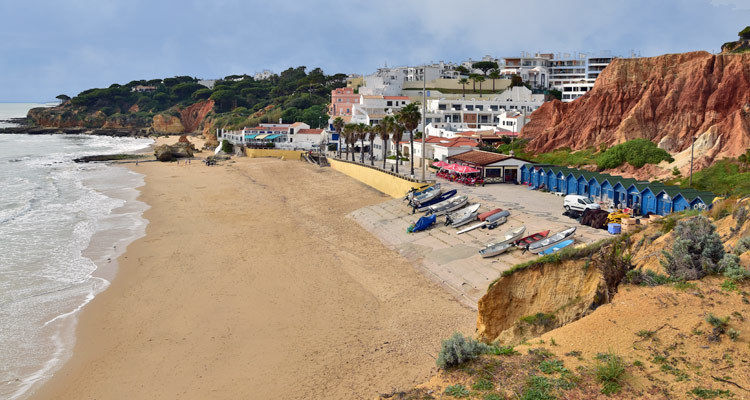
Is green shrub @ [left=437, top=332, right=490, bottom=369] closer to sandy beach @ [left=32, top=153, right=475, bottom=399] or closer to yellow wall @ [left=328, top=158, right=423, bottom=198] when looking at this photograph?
sandy beach @ [left=32, top=153, right=475, bottom=399]

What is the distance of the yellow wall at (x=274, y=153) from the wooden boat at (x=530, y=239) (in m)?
50.1

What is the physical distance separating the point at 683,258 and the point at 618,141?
37.9 metres

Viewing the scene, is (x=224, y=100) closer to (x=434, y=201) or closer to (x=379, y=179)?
(x=379, y=179)

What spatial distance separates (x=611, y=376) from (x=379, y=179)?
36.3m

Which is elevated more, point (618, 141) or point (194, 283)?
point (618, 141)

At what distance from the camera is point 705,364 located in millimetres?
8578

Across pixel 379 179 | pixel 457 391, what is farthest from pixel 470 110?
pixel 457 391

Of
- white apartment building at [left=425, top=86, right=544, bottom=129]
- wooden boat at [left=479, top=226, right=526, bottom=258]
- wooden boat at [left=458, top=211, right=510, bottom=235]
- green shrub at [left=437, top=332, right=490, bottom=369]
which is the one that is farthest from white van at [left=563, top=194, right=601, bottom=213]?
white apartment building at [left=425, top=86, right=544, bottom=129]

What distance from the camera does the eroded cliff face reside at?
3834 centimetres

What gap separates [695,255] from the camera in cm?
1082

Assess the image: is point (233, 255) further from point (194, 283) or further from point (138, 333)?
point (138, 333)

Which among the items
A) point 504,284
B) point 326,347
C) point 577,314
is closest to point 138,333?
point 326,347

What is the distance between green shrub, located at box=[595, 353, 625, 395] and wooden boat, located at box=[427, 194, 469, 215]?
2207 centimetres

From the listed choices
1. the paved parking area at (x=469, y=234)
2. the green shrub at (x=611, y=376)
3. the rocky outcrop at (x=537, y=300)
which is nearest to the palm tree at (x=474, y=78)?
the paved parking area at (x=469, y=234)
